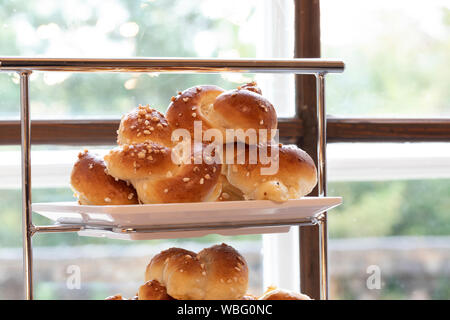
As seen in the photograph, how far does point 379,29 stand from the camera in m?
2.27

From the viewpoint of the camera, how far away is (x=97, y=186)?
878 mm

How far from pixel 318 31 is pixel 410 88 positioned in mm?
441

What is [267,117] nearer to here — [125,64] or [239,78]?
[125,64]

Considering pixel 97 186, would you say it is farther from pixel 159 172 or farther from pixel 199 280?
pixel 199 280

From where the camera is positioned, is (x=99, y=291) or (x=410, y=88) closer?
(x=99, y=291)

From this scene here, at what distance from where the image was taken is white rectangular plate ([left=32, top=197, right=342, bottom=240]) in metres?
0.78

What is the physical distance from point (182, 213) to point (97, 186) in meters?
0.15

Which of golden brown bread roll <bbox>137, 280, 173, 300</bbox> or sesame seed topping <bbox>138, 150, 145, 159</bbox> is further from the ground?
sesame seed topping <bbox>138, 150, 145, 159</bbox>

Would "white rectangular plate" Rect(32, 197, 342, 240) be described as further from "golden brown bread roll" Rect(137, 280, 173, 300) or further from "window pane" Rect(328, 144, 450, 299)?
"window pane" Rect(328, 144, 450, 299)

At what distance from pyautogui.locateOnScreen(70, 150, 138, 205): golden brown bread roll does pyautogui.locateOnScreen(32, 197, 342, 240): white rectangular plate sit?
0.04 meters

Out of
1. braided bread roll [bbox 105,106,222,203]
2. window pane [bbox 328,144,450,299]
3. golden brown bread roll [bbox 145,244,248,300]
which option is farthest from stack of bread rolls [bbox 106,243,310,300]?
window pane [bbox 328,144,450,299]

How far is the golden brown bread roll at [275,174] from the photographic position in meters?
0.89

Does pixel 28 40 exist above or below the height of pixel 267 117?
above
